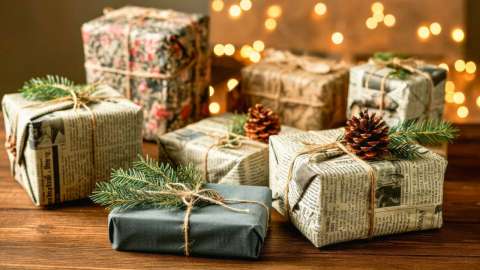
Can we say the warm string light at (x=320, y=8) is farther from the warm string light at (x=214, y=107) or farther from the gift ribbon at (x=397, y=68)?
the gift ribbon at (x=397, y=68)

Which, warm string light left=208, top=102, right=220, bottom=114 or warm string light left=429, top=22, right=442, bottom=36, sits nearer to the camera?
warm string light left=208, top=102, right=220, bottom=114

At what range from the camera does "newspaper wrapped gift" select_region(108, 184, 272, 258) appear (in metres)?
1.31

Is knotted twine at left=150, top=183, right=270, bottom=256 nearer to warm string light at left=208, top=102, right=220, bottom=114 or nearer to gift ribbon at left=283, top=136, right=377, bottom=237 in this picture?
gift ribbon at left=283, top=136, right=377, bottom=237

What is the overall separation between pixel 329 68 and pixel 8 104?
2.81 ft

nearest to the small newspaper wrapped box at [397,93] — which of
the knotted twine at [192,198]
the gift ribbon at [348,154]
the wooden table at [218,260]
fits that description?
the wooden table at [218,260]

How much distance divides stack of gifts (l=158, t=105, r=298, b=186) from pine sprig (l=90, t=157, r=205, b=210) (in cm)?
14

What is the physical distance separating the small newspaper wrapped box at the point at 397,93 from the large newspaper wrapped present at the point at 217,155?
8.6 inches

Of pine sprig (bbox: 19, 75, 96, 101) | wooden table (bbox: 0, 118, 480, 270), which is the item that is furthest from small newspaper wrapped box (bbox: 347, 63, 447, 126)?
pine sprig (bbox: 19, 75, 96, 101)

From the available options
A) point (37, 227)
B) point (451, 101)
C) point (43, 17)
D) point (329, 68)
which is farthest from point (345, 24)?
point (37, 227)

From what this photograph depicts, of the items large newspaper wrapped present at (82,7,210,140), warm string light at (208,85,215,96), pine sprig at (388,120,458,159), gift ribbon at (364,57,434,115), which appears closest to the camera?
pine sprig at (388,120,458,159)

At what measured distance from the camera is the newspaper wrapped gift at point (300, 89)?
6.45 feet

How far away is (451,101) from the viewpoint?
2705 millimetres

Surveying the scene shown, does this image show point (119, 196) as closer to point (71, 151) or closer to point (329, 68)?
point (71, 151)

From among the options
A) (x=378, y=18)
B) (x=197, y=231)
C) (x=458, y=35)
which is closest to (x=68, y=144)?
(x=197, y=231)
